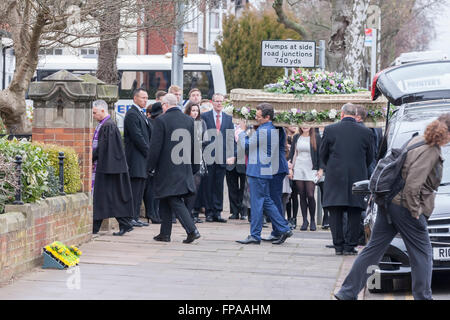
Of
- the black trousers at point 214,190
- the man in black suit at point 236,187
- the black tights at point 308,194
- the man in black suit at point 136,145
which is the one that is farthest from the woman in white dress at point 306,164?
the man in black suit at point 136,145

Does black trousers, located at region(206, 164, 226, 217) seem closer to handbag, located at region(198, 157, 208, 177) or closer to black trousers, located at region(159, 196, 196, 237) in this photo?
handbag, located at region(198, 157, 208, 177)

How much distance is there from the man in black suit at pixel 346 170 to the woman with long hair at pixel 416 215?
10.6ft

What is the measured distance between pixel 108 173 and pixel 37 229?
273 cm

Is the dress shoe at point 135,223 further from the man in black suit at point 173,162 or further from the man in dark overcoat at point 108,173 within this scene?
the man in black suit at point 173,162

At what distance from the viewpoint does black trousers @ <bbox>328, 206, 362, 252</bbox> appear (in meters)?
11.2

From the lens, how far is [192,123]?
11.6 metres

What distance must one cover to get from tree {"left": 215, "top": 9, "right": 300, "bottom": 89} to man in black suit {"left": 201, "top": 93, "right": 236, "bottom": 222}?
106 ft

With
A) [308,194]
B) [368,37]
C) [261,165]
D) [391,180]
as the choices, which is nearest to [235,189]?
[308,194]

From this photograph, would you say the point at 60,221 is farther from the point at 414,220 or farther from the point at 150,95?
the point at 150,95

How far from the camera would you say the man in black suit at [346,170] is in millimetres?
11094

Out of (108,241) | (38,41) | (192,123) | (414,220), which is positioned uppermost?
(38,41)

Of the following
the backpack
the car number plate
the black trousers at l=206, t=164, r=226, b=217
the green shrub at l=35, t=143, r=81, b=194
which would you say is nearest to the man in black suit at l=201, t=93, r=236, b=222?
the black trousers at l=206, t=164, r=226, b=217
